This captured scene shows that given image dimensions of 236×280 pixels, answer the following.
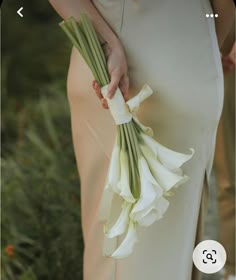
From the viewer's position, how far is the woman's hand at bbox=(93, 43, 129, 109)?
4.39 ft

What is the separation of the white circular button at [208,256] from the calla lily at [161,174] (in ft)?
0.90

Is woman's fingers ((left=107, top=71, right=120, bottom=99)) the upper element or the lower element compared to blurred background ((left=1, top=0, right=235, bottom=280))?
upper

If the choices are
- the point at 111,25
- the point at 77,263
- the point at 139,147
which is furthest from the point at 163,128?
the point at 77,263

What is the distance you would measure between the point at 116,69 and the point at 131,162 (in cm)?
18

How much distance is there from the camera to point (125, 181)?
4.24ft

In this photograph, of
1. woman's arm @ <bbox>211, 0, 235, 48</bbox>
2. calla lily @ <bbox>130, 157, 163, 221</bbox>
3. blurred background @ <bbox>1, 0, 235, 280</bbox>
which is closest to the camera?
calla lily @ <bbox>130, 157, 163, 221</bbox>

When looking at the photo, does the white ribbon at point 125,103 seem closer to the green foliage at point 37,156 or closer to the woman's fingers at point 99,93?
the woman's fingers at point 99,93

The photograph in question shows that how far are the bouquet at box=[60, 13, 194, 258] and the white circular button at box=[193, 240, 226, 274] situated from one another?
0.24 metres

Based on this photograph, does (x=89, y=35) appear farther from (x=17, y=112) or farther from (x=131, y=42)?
(x=17, y=112)

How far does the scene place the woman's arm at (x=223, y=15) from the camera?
146 centimetres

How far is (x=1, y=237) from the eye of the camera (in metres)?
2.16

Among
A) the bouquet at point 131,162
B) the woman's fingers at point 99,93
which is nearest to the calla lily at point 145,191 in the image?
the bouquet at point 131,162

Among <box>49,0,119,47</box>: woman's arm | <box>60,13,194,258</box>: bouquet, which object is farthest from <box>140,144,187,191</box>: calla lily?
<box>49,0,119,47</box>: woman's arm

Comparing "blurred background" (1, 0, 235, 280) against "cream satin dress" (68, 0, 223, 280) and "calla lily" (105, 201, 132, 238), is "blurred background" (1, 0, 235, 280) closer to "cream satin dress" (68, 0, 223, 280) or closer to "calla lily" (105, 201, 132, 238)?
"cream satin dress" (68, 0, 223, 280)
